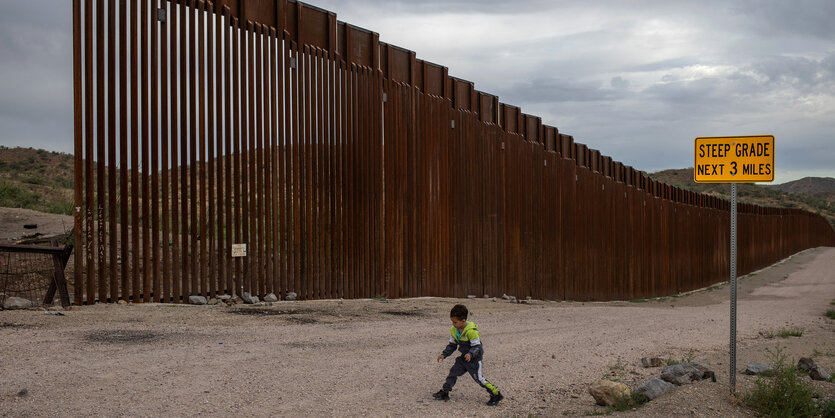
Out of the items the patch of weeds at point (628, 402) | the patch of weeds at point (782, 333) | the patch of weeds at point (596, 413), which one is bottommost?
the patch of weeds at point (782, 333)

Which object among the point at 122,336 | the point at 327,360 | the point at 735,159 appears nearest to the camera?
the point at 735,159

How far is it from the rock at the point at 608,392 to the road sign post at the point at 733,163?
1.27 metres

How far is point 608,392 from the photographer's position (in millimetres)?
6801

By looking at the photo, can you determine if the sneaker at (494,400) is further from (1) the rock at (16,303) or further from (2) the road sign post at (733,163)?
(1) the rock at (16,303)

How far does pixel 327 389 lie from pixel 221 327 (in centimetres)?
399

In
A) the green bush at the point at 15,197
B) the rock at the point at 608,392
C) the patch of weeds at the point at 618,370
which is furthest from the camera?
the green bush at the point at 15,197

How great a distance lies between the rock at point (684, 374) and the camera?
743 cm

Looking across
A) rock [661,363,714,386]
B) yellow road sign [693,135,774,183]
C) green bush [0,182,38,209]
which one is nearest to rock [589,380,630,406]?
rock [661,363,714,386]

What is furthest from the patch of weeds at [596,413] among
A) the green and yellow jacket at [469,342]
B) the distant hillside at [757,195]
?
the distant hillside at [757,195]

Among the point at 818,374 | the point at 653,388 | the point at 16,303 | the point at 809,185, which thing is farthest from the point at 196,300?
the point at 809,185

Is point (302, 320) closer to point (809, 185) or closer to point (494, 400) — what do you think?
point (494, 400)

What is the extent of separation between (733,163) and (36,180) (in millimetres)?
35791

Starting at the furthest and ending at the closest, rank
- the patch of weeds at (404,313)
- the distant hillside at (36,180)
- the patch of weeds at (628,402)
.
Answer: the distant hillside at (36,180), the patch of weeds at (404,313), the patch of weeds at (628,402)

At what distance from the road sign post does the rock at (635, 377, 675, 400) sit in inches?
27.8
